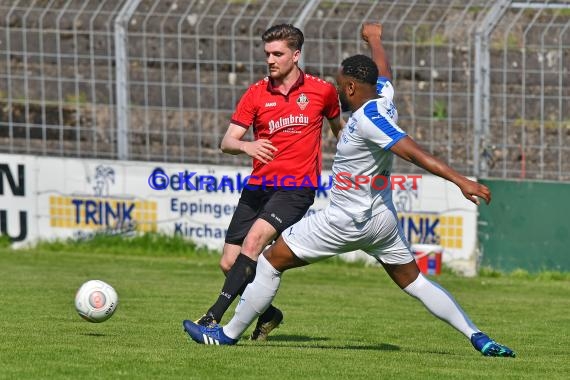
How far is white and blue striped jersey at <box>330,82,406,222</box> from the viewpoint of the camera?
27.0 ft

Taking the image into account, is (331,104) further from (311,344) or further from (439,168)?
(439,168)

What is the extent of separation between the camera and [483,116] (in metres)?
15.3

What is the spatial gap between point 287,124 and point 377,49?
872mm

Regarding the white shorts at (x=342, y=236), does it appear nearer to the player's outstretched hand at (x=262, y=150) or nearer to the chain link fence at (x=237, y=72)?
the player's outstretched hand at (x=262, y=150)

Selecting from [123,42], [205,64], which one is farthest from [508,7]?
[123,42]

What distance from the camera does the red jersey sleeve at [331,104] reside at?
982cm

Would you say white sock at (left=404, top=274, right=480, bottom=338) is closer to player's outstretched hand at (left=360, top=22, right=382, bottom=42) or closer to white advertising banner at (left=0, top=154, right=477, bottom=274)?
player's outstretched hand at (left=360, top=22, right=382, bottom=42)

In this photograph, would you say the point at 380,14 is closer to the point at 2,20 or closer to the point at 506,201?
the point at 506,201

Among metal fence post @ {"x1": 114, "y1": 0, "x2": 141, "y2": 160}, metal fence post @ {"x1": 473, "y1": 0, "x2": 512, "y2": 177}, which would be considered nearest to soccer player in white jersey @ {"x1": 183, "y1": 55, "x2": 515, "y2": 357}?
metal fence post @ {"x1": 473, "y1": 0, "x2": 512, "y2": 177}

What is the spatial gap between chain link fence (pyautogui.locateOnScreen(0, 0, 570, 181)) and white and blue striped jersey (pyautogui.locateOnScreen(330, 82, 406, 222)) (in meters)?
6.75

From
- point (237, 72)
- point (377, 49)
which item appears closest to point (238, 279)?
point (377, 49)

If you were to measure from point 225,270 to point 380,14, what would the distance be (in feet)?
21.5

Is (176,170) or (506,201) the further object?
(176,170)

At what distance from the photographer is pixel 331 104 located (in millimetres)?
9852
